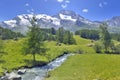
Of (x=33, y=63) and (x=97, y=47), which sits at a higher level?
(x=97, y=47)

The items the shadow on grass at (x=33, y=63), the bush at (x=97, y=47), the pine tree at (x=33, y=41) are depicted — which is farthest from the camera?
the bush at (x=97, y=47)

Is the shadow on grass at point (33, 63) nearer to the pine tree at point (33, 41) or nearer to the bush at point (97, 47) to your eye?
the pine tree at point (33, 41)

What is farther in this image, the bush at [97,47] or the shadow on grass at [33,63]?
the bush at [97,47]

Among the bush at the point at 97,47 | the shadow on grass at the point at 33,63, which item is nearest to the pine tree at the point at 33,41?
the shadow on grass at the point at 33,63

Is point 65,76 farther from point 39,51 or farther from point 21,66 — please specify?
point 39,51

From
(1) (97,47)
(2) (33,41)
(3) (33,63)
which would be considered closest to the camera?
(3) (33,63)

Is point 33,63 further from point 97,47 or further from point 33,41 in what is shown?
point 97,47

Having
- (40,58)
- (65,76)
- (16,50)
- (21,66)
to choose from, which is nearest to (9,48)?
(16,50)

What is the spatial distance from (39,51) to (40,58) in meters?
5.39

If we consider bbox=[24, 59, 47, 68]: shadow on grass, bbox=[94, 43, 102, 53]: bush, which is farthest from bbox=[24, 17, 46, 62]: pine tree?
bbox=[94, 43, 102, 53]: bush

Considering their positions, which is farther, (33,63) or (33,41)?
(33,41)

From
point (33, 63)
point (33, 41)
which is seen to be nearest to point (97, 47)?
point (33, 41)

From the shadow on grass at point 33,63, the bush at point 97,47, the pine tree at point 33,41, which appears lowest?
the shadow on grass at point 33,63

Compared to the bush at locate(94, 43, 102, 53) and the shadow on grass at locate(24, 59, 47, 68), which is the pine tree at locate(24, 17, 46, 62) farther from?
the bush at locate(94, 43, 102, 53)
